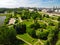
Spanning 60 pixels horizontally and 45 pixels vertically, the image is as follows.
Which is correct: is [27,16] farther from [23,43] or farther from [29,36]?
[23,43]

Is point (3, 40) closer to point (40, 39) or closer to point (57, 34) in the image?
point (40, 39)

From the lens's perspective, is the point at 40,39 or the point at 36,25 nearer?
the point at 40,39

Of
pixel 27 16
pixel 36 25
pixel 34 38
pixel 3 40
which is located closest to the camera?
pixel 3 40

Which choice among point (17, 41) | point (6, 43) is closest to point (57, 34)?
point (17, 41)

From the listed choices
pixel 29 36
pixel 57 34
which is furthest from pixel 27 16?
pixel 57 34

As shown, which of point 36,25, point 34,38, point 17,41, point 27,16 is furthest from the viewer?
A: point 27,16

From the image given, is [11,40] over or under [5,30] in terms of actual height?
under

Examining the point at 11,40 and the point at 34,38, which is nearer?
the point at 11,40

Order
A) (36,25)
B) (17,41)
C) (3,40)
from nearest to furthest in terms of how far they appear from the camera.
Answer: (3,40) → (17,41) → (36,25)

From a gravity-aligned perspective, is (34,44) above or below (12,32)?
below
